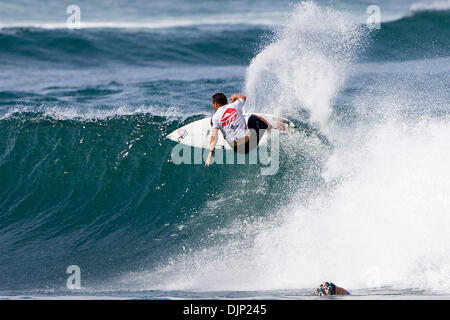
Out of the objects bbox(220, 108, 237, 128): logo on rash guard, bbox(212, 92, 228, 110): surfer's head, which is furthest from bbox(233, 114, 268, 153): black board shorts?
bbox(212, 92, 228, 110): surfer's head

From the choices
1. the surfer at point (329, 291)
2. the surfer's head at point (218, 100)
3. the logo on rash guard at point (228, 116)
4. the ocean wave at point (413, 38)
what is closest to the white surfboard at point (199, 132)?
the logo on rash guard at point (228, 116)

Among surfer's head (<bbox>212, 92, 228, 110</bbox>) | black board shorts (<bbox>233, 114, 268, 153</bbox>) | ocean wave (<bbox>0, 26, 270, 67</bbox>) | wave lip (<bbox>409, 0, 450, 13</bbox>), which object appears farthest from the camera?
wave lip (<bbox>409, 0, 450, 13</bbox>)

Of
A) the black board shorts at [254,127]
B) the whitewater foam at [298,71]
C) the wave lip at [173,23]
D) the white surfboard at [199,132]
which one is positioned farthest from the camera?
the wave lip at [173,23]

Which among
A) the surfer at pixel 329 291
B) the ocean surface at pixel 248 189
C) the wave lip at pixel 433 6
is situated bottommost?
the surfer at pixel 329 291

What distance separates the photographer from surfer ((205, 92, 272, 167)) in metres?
8.72

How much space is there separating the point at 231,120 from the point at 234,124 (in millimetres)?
118

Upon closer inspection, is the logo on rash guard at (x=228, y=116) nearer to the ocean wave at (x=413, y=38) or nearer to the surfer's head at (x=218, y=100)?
the surfer's head at (x=218, y=100)

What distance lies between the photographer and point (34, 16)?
28.9m

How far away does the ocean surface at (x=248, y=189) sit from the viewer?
7.62 m

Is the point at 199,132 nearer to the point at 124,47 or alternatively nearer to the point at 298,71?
the point at 298,71

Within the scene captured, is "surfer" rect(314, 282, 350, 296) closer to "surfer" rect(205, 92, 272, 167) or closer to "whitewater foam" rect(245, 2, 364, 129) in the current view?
"surfer" rect(205, 92, 272, 167)

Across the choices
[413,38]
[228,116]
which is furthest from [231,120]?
Result: [413,38]
